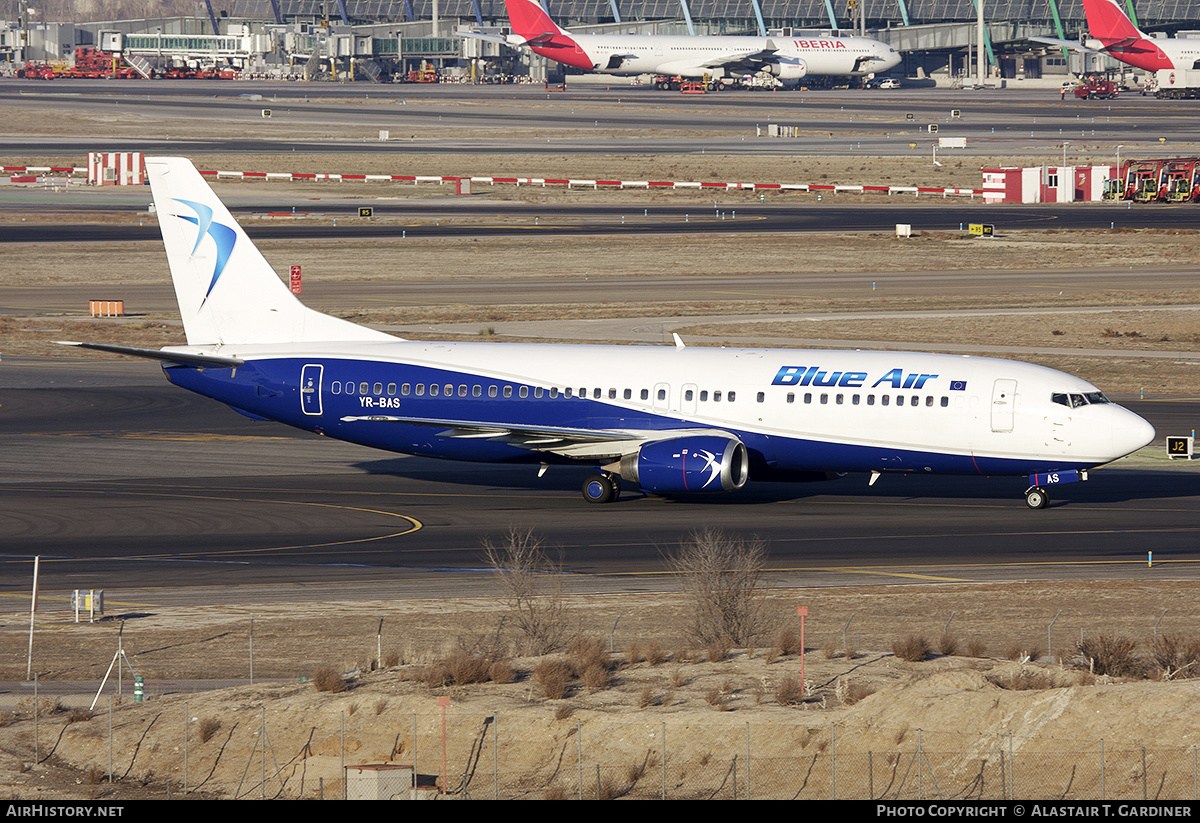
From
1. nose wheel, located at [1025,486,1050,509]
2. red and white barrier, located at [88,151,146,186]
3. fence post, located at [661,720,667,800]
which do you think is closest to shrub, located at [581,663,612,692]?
fence post, located at [661,720,667,800]

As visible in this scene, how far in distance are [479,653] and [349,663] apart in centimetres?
267

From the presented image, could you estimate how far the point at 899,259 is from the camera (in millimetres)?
106812

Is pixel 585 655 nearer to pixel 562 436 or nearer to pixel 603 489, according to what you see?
pixel 562 436

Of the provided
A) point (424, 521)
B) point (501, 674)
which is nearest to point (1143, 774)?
point (501, 674)

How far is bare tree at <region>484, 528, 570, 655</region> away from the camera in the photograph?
33.7 m

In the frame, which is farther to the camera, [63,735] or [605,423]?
[605,423]

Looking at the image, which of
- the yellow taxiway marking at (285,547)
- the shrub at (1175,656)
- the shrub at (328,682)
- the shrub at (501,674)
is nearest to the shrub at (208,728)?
the shrub at (328,682)

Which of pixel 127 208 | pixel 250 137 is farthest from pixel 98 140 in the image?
pixel 127 208

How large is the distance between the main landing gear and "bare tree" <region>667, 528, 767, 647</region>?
11466 millimetres

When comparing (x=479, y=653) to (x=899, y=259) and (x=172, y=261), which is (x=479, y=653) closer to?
(x=172, y=261)

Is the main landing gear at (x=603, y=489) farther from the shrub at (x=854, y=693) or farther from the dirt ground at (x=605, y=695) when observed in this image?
the shrub at (x=854, y=693)

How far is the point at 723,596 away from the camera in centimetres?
3481

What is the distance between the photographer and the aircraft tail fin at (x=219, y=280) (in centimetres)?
5275

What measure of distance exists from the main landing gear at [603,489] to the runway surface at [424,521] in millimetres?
430
